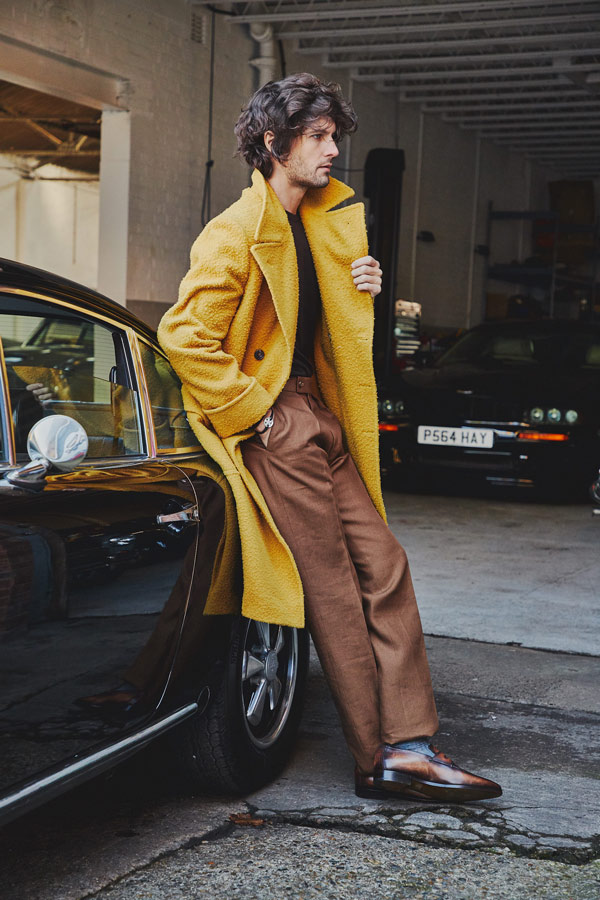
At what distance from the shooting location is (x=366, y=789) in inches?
118

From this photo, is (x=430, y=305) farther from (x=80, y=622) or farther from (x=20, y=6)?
(x=80, y=622)

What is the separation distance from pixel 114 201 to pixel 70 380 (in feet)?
27.8

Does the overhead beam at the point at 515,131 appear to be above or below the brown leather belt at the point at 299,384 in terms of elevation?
above

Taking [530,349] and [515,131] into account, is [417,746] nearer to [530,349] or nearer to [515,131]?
[530,349]

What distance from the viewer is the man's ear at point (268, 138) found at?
293 centimetres

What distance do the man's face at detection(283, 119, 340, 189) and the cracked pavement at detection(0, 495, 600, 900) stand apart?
1583 mm

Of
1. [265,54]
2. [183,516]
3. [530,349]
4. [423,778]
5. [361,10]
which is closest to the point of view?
[183,516]

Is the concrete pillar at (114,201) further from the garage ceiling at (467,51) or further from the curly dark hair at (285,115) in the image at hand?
the curly dark hair at (285,115)

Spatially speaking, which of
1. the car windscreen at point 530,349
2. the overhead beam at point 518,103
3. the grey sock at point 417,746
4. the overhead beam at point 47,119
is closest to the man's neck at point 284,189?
the grey sock at point 417,746

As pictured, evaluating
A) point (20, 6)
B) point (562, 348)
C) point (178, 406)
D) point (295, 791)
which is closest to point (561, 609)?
point (295, 791)

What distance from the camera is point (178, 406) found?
9.61ft

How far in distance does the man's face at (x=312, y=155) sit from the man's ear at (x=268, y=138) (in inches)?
2.2

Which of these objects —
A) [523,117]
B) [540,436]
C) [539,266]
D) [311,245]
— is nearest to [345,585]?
[311,245]

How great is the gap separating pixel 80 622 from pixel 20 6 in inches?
312
